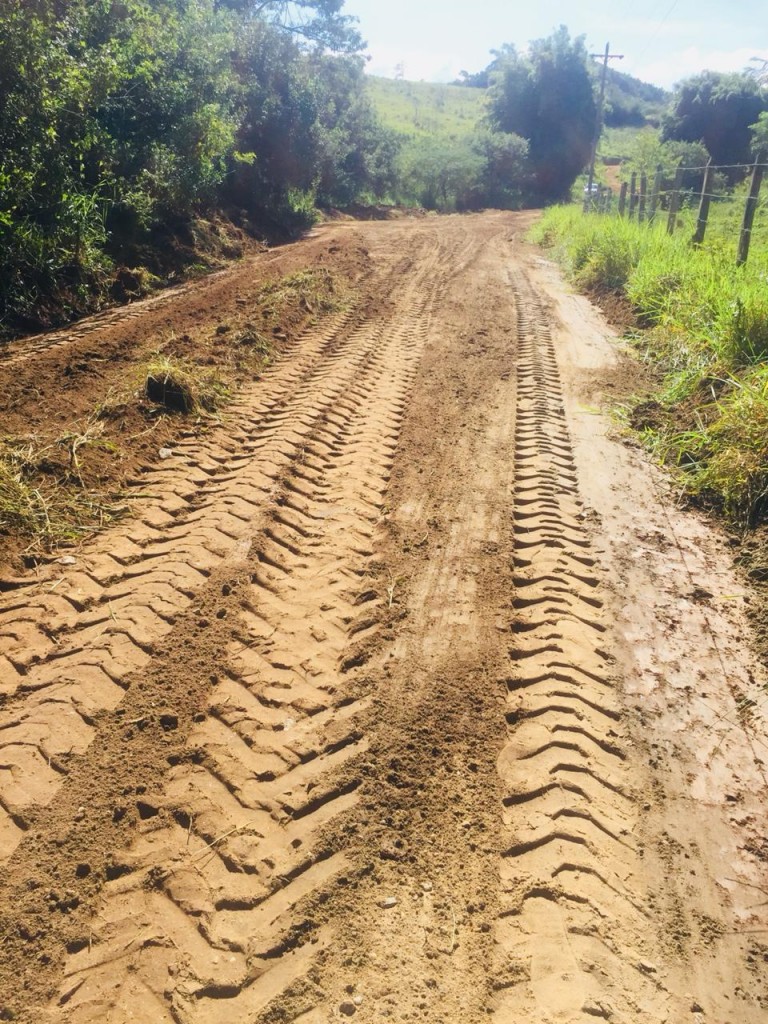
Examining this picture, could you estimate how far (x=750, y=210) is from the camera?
312 inches

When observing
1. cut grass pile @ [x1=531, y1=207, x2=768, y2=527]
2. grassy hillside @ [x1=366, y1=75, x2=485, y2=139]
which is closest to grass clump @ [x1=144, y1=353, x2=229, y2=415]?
cut grass pile @ [x1=531, y1=207, x2=768, y2=527]

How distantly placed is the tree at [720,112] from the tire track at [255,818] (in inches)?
1478

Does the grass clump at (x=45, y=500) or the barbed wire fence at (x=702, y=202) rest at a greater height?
the barbed wire fence at (x=702, y=202)

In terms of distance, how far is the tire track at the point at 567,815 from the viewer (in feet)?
6.64

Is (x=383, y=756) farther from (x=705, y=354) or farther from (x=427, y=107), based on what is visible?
(x=427, y=107)

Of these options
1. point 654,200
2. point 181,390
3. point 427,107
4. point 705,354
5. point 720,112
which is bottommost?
point 181,390

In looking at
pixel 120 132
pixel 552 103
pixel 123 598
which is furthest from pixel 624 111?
pixel 123 598

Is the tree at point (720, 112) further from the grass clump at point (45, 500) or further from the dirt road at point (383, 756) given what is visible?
the grass clump at point (45, 500)

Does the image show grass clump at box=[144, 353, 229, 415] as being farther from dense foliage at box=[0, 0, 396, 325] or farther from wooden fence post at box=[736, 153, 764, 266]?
wooden fence post at box=[736, 153, 764, 266]

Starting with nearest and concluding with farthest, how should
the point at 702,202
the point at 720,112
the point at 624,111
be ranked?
the point at 702,202 → the point at 720,112 → the point at 624,111

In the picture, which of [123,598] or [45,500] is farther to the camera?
[45,500]

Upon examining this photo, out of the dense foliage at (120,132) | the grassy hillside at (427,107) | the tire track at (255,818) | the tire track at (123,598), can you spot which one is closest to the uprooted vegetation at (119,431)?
the tire track at (123,598)

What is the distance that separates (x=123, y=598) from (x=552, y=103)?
4292 centimetres

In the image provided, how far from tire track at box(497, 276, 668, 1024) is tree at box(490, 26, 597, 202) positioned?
128 feet
